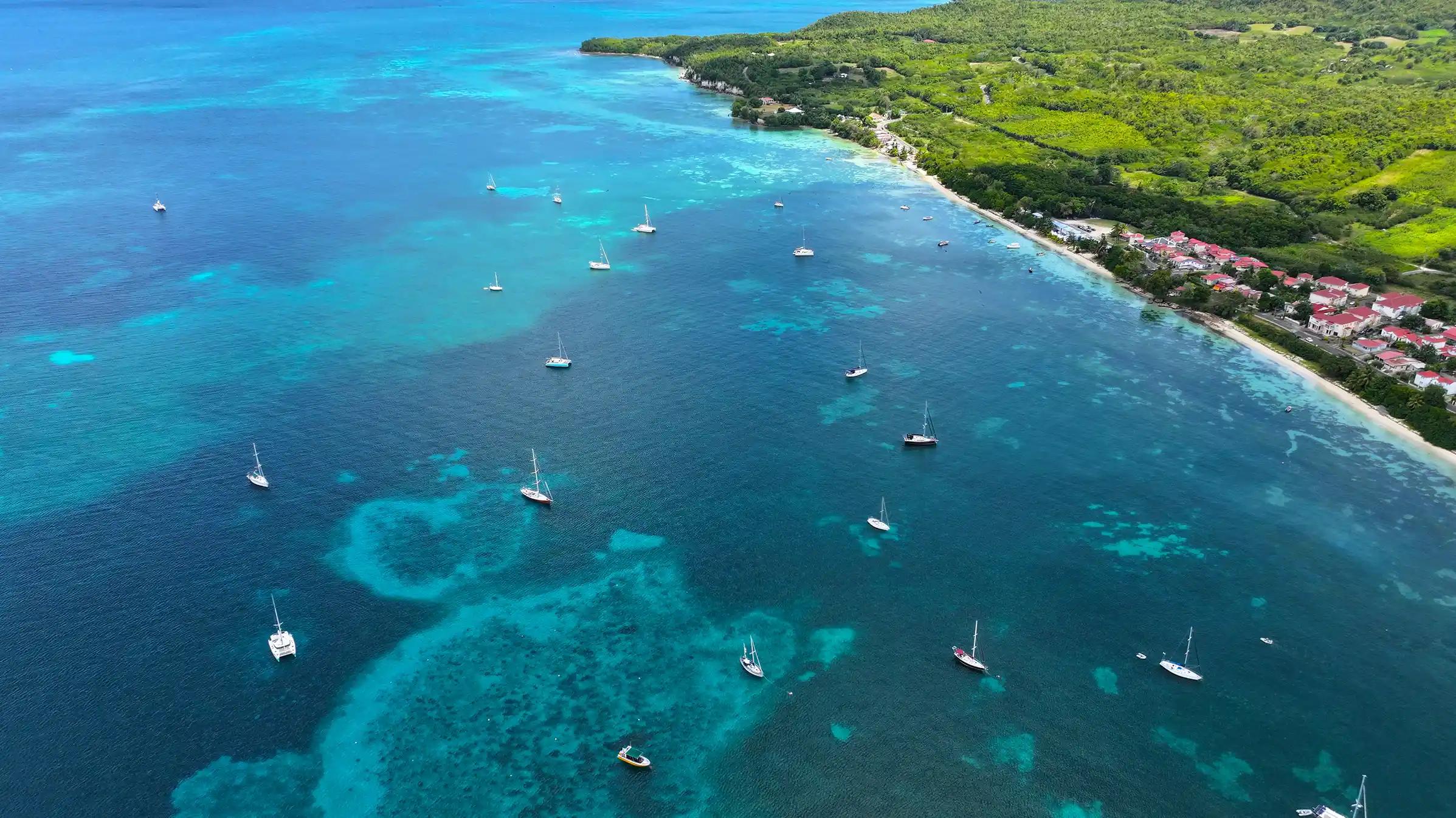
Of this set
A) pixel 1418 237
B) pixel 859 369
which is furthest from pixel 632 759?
pixel 1418 237

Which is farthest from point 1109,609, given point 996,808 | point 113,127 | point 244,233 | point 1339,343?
point 113,127

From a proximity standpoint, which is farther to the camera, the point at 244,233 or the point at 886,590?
the point at 244,233

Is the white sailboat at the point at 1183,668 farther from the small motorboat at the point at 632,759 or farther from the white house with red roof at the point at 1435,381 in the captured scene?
the white house with red roof at the point at 1435,381

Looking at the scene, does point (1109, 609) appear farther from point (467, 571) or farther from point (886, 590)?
point (467, 571)

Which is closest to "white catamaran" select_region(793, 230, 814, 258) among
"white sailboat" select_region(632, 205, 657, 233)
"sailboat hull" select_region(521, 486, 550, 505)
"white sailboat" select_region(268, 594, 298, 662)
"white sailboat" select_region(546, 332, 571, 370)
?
"white sailboat" select_region(632, 205, 657, 233)

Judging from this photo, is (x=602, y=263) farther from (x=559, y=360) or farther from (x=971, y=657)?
(x=971, y=657)

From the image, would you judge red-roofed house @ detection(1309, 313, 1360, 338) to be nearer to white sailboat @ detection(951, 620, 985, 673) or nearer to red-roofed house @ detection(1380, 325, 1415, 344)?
red-roofed house @ detection(1380, 325, 1415, 344)

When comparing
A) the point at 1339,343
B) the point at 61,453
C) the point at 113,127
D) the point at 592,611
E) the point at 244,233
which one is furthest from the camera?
the point at 113,127
